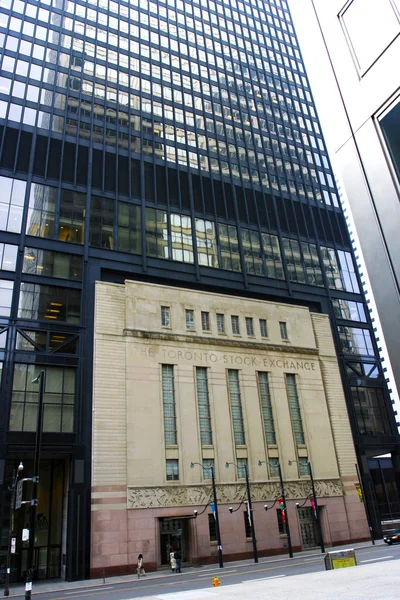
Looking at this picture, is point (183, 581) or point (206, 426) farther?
point (206, 426)

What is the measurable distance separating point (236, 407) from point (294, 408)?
25.1 ft

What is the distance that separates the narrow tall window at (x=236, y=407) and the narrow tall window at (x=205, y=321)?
5366 millimetres

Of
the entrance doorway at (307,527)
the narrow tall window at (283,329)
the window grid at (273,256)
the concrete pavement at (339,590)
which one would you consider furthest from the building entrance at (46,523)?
the concrete pavement at (339,590)

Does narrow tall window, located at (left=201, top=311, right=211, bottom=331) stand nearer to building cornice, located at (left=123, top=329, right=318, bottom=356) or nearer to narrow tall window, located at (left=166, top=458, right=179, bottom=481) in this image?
building cornice, located at (left=123, top=329, right=318, bottom=356)

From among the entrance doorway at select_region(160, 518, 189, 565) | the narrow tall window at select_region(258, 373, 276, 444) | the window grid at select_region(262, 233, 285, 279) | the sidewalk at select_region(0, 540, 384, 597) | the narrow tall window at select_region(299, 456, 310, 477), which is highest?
the window grid at select_region(262, 233, 285, 279)

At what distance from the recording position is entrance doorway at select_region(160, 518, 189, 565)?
40.2m

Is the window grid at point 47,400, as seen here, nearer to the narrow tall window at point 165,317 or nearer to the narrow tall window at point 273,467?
the narrow tall window at point 165,317

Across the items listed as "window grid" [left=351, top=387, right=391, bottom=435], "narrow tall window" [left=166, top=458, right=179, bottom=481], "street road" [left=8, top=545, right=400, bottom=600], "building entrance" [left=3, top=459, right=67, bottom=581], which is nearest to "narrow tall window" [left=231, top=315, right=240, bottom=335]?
"narrow tall window" [left=166, top=458, right=179, bottom=481]

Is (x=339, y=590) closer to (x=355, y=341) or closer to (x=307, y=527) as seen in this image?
(x=307, y=527)

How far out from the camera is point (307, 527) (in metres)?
47.0

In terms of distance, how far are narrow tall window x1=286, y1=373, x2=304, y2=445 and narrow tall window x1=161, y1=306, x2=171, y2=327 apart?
1574 cm

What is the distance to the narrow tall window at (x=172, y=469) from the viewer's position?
137ft

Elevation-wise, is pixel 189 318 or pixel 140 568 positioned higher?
pixel 189 318

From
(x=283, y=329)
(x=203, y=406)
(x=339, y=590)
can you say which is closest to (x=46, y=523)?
(x=203, y=406)
